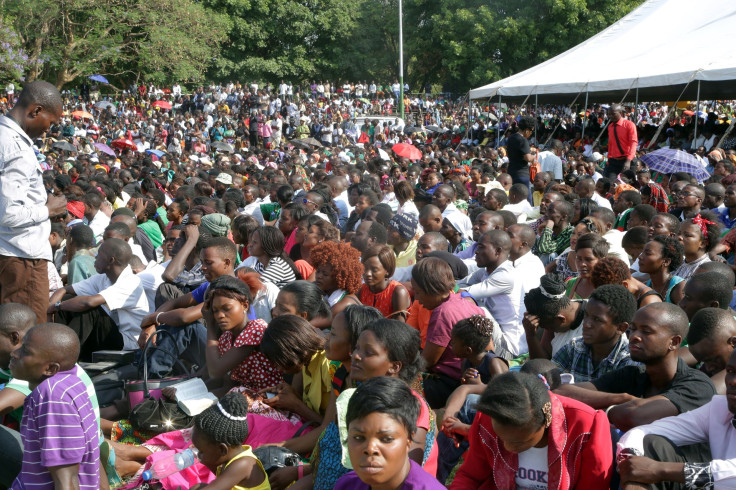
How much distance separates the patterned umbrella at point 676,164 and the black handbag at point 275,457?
25.9ft

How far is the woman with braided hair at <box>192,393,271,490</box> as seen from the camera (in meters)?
3.44

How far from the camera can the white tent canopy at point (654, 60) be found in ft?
51.0

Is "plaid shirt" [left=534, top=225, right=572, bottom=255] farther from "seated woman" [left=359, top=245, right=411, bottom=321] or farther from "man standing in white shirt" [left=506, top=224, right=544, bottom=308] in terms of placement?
"seated woman" [left=359, top=245, right=411, bottom=321]

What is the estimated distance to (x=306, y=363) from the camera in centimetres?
438

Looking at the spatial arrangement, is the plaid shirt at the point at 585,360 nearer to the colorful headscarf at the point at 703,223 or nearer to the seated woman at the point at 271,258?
the colorful headscarf at the point at 703,223

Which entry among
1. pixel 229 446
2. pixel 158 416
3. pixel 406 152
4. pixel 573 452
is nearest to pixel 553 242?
pixel 158 416

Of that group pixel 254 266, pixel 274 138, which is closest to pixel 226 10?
pixel 274 138

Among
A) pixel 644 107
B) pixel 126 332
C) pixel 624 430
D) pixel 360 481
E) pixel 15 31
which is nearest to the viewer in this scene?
pixel 360 481

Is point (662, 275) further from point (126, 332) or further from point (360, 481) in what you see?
point (126, 332)

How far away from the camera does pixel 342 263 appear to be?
552 cm

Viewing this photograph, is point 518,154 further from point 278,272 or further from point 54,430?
point 54,430

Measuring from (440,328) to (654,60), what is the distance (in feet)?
48.2

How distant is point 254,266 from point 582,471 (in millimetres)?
4033

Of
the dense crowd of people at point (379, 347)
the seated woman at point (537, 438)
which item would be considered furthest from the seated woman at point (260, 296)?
the seated woman at point (537, 438)
